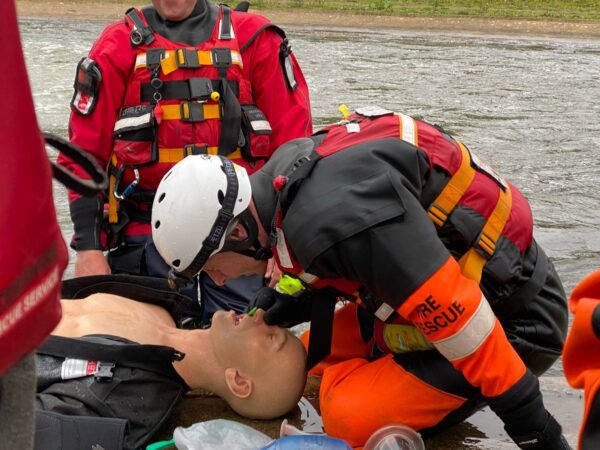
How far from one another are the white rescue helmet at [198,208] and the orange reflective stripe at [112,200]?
1.57 m

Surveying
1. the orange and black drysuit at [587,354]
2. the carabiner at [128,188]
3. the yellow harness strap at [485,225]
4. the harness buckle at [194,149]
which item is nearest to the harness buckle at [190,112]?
the harness buckle at [194,149]

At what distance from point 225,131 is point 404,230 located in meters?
1.96

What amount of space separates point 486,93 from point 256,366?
9701mm

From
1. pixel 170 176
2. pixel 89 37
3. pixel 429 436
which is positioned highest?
pixel 170 176

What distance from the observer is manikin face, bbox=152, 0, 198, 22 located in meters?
4.65

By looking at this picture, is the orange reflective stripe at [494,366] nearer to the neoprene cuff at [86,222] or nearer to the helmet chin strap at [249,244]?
the helmet chin strap at [249,244]

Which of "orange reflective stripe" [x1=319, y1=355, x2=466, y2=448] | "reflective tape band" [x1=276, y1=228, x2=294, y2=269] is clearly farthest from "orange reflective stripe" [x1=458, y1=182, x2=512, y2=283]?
"reflective tape band" [x1=276, y1=228, x2=294, y2=269]

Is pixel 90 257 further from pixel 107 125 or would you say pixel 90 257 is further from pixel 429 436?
pixel 429 436

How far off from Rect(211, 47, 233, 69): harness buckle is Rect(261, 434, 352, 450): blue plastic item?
7.07 feet

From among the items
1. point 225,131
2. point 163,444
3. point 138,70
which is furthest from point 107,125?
point 163,444

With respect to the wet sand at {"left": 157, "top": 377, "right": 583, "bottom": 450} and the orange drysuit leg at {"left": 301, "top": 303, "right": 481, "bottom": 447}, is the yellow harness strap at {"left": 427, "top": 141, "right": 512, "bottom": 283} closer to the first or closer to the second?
the orange drysuit leg at {"left": 301, "top": 303, "right": 481, "bottom": 447}

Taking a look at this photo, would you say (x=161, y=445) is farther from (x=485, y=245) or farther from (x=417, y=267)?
(x=485, y=245)

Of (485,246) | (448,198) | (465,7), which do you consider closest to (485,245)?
(485,246)

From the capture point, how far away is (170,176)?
3.29m
